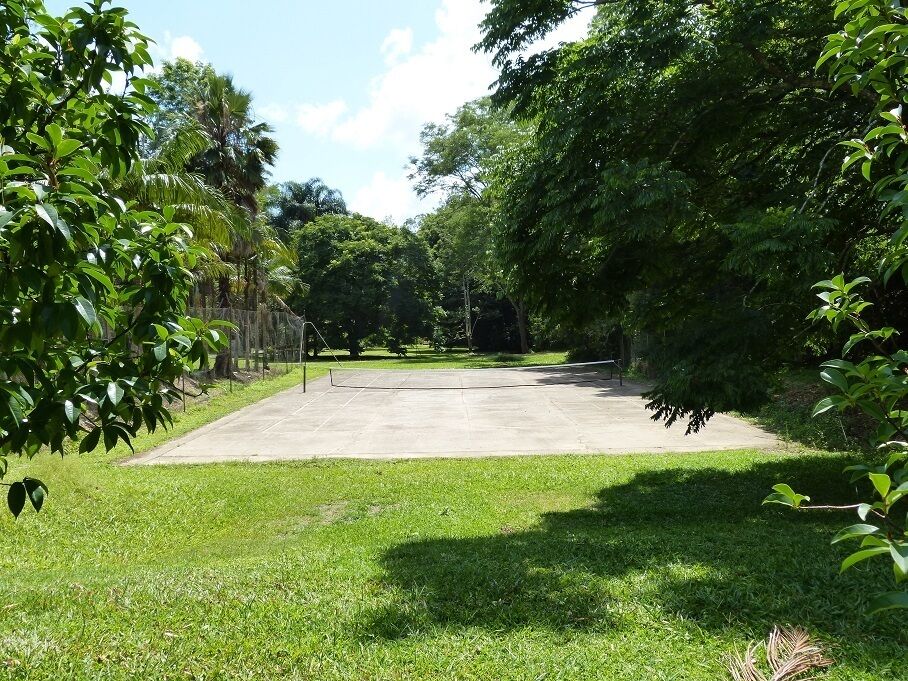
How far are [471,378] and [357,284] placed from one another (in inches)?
823

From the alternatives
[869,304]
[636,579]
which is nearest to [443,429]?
[636,579]

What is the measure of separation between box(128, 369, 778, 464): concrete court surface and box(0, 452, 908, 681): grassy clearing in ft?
9.89

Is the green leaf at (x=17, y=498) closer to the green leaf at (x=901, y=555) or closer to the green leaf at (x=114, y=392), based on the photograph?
the green leaf at (x=114, y=392)

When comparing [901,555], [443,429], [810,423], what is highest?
[901,555]

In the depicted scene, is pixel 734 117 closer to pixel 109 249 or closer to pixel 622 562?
pixel 622 562

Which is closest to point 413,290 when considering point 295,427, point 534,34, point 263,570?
point 295,427

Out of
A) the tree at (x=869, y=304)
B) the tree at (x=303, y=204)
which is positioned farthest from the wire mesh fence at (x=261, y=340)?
the tree at (x=303, y=204)

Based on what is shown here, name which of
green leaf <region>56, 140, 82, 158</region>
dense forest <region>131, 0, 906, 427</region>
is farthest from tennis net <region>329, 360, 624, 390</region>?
green leaf <region>56, 140, 82, 158</region>

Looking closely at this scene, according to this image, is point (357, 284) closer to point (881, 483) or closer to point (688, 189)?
point (688, 189)

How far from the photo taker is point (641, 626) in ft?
12.7

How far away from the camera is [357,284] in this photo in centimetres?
4544

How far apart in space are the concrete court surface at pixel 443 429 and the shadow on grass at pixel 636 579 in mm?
5111

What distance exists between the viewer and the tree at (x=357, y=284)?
1778 inches

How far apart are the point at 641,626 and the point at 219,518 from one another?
552 cm
